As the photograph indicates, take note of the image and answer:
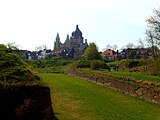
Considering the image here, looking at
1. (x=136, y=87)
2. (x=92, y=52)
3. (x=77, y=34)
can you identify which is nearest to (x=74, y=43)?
(x=77, y=34)

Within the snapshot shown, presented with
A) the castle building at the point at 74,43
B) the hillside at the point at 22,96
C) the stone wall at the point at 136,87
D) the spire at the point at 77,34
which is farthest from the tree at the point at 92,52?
the spire at the point at 77,34

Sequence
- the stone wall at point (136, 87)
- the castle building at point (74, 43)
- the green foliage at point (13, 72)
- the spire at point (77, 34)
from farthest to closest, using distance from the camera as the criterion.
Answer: the spire at point (77, 34) → the castle building at point (74, 43) → the stone wall at point (136, 87) → the green foliage at point (13, 72)

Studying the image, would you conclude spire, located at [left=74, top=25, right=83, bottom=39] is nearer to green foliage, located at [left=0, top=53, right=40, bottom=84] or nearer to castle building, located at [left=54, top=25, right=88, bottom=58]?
castle building, located at [left=54, top=25, right=88, bottom=58]

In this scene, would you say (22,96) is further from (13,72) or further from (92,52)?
(92,52)

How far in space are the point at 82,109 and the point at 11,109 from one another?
25.6 feet

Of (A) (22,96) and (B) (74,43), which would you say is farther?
(B) (74,43)

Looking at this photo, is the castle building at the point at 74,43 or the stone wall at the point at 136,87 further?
the castle building at the point at 74,43

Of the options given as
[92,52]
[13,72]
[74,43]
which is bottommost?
[13,72]

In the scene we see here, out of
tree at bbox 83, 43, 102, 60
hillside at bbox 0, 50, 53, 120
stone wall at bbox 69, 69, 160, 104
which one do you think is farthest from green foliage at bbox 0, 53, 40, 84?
tree at bbox 83, 43, 102, 60

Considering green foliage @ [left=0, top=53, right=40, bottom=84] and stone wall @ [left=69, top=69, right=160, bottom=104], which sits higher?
green foliage @ [left=0, top=53, right=40, bottom=84]

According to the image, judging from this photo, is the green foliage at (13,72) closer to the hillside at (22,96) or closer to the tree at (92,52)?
the hillside at (22,96)

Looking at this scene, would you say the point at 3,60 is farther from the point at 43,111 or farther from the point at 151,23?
the point at 151,23

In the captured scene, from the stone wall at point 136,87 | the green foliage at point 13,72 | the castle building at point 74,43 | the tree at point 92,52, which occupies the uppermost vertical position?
the castle building at point 74,43

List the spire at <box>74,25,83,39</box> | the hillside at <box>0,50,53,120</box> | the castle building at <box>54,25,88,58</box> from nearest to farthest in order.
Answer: the hillside at <box>0,50,53,120</box>
the castle building at <box>54,25,88,58</box>
the spire at <box>74,25,83,39</box>
